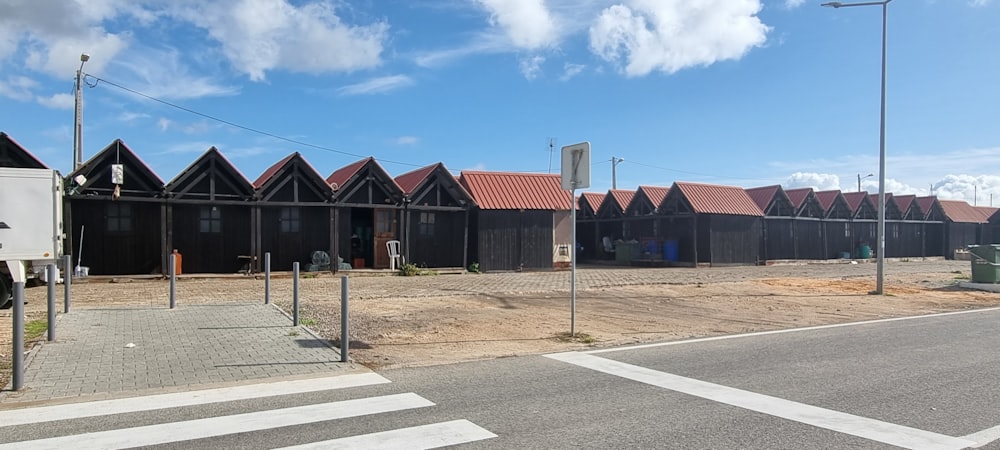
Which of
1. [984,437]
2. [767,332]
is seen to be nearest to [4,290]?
[767,332]

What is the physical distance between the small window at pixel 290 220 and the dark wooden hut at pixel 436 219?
3850 millimetres

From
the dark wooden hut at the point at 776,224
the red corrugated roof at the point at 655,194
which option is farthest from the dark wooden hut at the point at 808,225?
the red corrugated roof at the point at 655,194

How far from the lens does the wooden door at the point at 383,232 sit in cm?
2394

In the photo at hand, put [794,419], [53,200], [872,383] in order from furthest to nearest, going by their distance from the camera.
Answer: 1. [53,200]
2. [872,383]
3. [794,419]

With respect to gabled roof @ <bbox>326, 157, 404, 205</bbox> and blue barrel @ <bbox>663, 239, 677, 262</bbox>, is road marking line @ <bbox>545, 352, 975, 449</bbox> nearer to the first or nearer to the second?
gabled roof @ <bbox>326, 157, 404, 205</bbox>

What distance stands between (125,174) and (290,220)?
514cm

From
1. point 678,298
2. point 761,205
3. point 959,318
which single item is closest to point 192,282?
point 678,298

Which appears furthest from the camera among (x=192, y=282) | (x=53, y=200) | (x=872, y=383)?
(x=192, y=282)

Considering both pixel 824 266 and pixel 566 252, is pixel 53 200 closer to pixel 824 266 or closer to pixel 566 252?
pixel 566 252

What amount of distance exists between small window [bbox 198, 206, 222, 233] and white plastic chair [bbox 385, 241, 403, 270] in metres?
5.78

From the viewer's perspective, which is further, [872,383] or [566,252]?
[566,252]

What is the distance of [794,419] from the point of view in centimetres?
553

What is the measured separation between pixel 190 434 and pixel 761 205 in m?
33.7

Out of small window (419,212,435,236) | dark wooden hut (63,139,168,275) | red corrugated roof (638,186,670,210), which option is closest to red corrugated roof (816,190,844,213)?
red corrugated roof (638,186,670,210)
